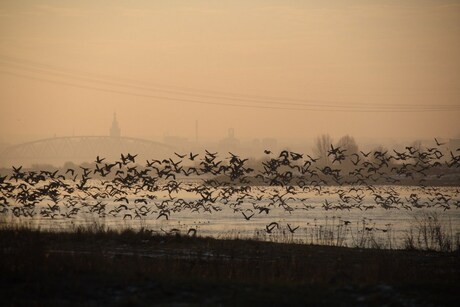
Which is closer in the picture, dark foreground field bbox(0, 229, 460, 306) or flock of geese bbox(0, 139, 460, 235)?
dark foreground field bbox(0, 229, 460, 306)

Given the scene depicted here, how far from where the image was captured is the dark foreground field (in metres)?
18.2

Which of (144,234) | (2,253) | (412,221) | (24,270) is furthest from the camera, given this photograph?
(412,221)

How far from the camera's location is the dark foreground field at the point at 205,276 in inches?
719

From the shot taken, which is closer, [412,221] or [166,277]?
[166,277]

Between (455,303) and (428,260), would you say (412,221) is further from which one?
(455,303)

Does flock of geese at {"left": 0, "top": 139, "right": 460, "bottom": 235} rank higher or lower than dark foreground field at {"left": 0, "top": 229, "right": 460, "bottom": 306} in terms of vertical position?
higher

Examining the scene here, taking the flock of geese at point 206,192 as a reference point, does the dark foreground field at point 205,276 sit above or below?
below

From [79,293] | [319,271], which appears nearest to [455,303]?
[319,271]

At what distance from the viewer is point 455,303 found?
18.4m

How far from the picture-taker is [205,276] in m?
21.0

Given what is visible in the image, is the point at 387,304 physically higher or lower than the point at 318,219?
lower

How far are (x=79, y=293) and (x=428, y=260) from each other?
47.9 ft

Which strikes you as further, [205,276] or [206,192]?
[206,192]

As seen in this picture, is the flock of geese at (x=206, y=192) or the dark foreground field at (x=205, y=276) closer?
the dark foreground field at (x=205, y=276)
